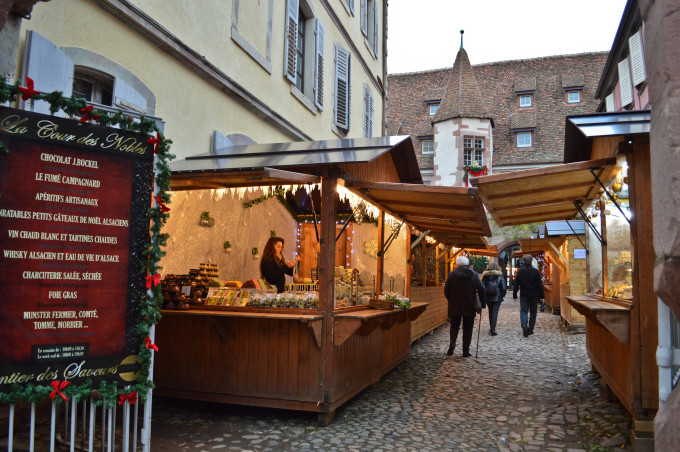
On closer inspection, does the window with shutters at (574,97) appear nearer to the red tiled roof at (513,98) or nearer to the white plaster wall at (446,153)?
the red tiled roof at (513,98)

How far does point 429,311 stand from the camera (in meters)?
13.8

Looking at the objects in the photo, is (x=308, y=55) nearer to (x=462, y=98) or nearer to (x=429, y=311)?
(x=429, y=311)

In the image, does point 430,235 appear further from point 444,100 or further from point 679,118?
point 444,100

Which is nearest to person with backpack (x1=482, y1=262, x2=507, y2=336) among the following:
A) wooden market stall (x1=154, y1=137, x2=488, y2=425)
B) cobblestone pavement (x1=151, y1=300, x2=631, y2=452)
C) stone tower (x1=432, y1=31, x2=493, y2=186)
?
cobblestone pavement (x1=151, y1=300, x2=631, y2=452)

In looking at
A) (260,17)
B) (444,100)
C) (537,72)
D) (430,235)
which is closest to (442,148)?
(444,100)

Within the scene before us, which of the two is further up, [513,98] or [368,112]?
[513,98]

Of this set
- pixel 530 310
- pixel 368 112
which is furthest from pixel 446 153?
pixel 530 310

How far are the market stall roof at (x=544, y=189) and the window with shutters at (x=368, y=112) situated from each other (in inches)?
378

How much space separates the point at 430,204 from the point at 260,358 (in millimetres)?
3370

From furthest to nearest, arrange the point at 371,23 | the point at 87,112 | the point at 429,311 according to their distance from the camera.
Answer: the point at 371,23
the point at 429,311
the point at 87,112

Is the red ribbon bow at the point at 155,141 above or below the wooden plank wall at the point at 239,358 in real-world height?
above

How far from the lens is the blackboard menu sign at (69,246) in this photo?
3.37m

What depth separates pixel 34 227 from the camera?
136 inches

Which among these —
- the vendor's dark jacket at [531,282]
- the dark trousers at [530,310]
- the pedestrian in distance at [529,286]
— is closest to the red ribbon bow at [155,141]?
the pedestrian in distance at [529,286]
